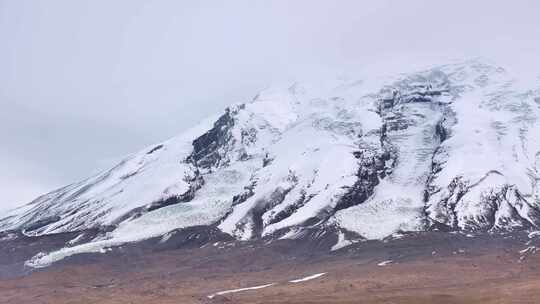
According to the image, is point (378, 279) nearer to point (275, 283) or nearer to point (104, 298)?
point (275, 283)

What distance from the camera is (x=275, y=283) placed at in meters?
190

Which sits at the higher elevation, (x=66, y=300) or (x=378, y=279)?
(x=66, y=300)

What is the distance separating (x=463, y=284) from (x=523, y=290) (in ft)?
81.5

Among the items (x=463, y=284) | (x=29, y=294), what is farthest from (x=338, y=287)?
(x=29, y=294)

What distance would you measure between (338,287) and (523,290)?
46.6 metres

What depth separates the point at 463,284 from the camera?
169500 millimetres

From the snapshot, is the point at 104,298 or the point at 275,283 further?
the point at 275,283

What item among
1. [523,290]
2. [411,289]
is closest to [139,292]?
[411,289]

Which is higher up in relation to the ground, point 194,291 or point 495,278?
point 194,291

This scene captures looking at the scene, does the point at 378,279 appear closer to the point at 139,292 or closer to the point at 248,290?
the point at 248,290

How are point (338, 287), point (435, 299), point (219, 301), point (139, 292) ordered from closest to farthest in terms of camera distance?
point (435, 299)
point (219, 301)
point (338, 287)
point (139, 292)

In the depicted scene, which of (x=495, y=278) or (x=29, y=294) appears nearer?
(x=495, y=278)

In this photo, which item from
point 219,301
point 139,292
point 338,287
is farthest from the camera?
point 139,292

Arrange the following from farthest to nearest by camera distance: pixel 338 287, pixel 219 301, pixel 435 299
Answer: pixel 338 287
pixel 219 301
pixel 435 299
